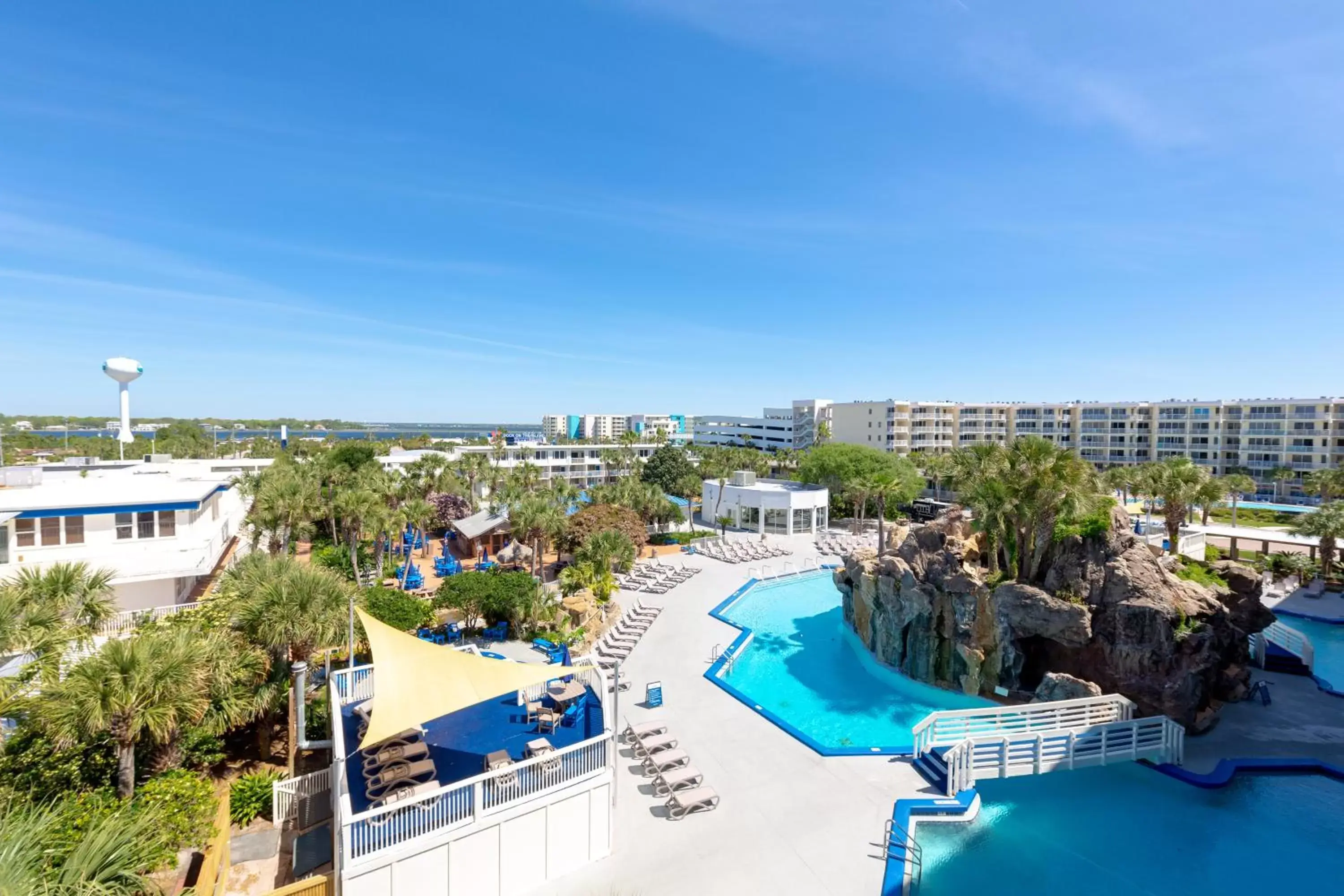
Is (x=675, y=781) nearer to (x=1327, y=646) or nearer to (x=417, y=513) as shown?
(x=417, y=513)

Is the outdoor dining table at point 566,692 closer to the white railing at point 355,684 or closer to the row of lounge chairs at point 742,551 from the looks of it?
the white railing at point 355,684

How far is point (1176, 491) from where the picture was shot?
3117cm

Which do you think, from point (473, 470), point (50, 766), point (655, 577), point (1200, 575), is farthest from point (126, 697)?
point (473, 470)

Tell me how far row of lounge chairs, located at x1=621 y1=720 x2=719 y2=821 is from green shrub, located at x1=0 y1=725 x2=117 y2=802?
36.0 ft

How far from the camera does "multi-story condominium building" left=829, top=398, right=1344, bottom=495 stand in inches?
2616

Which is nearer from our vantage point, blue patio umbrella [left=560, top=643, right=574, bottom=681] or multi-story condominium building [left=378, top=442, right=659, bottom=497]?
blue patio umbrella [left=560, top=643, right=574, bottom=681]

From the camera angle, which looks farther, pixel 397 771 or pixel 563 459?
pixel 563 459

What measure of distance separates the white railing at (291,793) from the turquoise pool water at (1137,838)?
1281 cm

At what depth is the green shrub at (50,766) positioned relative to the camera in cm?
1191

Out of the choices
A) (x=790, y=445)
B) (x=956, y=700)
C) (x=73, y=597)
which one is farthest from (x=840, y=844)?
(x=790, y=445)

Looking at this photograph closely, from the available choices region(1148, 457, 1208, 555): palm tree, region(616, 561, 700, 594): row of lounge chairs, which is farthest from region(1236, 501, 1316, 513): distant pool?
region(616, 561, 700, 594): row of lounge chairs

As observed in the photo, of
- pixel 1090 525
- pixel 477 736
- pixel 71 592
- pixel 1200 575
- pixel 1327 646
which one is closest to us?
pixel 477 736

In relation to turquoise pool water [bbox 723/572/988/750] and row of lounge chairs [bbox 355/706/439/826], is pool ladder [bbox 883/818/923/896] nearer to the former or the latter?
turquoise pool water [bbox 723/572/988/750]

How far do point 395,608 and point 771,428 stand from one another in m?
101
